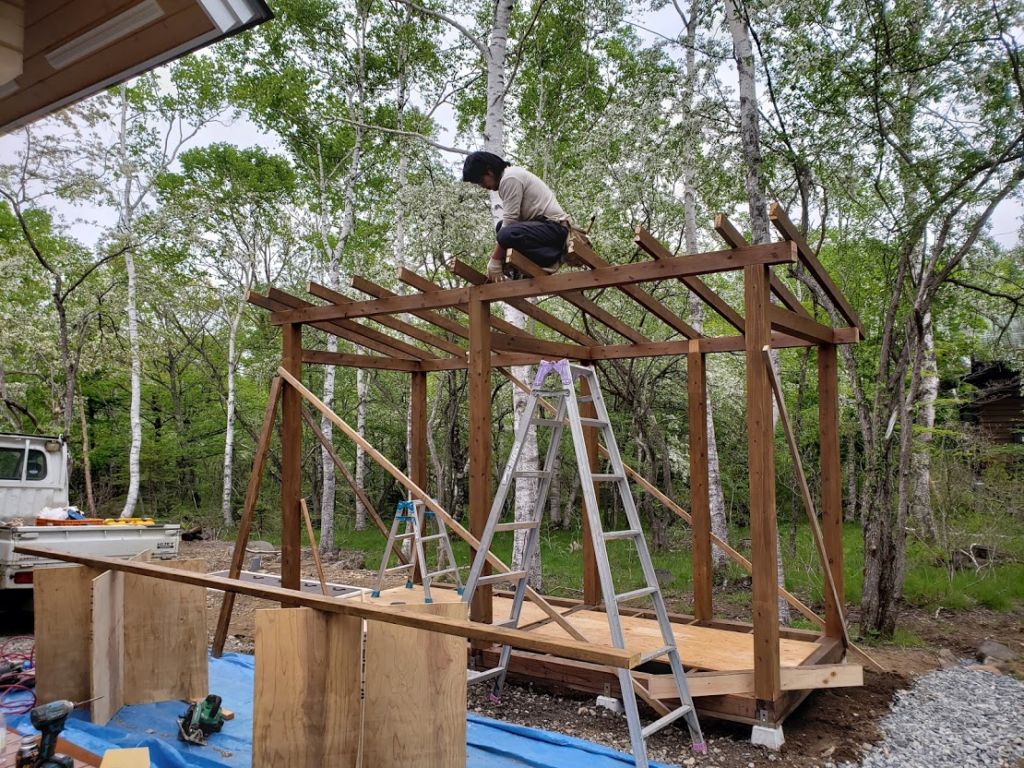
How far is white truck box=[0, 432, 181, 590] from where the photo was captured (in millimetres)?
5965

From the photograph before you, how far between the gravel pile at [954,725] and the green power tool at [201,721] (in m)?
3.34

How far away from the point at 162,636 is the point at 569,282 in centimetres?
325

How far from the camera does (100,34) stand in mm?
2055

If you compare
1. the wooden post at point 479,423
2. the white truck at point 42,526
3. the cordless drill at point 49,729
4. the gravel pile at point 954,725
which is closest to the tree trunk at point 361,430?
the white truck at point 42,526

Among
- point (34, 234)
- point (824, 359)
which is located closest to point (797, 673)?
point (824, 359)

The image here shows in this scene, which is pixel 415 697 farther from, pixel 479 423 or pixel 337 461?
pixel 337 461

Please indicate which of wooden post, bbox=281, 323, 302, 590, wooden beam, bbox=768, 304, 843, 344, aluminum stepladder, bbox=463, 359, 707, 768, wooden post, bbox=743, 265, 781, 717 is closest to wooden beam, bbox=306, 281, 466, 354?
wooden post, bbox=281, 323, 302, 590

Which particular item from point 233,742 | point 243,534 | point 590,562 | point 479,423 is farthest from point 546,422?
point 243,534

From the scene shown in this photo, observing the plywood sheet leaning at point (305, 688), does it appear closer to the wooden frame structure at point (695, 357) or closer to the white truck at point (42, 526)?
the wooden frame structure at point (695, 357)

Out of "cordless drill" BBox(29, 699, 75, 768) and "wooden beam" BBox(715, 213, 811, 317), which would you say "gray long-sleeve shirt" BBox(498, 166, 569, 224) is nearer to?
"wooden beam" BBox(715, 213, 811, 317)

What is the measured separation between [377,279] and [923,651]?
10.4 meters

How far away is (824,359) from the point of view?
487 cm

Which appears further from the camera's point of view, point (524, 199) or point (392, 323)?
point (392, 323)

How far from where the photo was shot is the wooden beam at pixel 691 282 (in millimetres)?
3682
